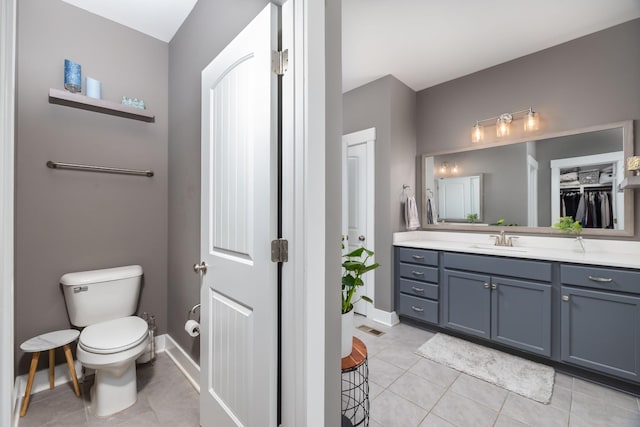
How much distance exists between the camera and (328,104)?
3.36 ft

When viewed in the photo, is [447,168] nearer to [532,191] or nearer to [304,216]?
[532,191]

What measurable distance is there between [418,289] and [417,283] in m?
0.06

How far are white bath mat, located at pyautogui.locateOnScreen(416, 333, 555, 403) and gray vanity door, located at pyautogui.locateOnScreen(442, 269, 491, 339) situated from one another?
0.15 m

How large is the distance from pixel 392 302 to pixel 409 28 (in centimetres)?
260

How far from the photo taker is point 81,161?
1911 mm

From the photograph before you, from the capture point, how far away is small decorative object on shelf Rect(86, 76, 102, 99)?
186 cm

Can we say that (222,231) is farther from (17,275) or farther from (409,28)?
(409,28)

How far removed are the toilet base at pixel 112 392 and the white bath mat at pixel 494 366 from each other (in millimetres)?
2126

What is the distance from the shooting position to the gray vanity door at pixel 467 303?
227 cm

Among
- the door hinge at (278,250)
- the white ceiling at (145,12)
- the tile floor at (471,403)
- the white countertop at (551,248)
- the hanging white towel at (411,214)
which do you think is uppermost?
the white ceiling at (145,12)

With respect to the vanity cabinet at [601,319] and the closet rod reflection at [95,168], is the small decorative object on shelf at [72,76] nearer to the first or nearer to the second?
the closet rod reflection at [95,168]

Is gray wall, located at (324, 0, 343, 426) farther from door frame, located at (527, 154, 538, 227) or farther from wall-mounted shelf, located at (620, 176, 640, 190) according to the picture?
door frame, located at (527, 154, 538, 227)

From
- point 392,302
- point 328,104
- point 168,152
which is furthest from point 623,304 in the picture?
point 168,152

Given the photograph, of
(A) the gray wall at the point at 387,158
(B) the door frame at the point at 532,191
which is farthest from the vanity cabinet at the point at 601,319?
(A) the gray wall at the point at 387,158
